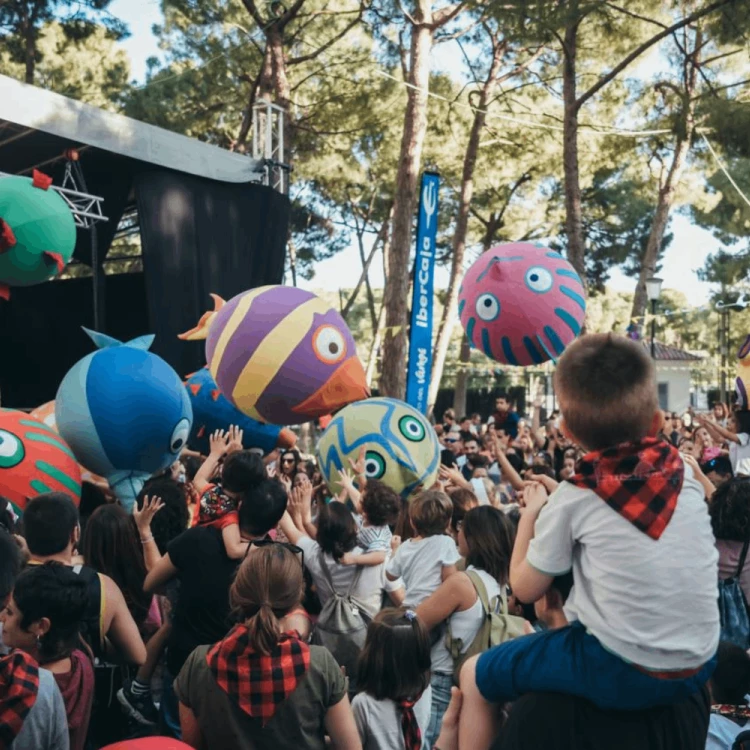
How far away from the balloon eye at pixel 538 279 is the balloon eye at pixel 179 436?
8.65 ft

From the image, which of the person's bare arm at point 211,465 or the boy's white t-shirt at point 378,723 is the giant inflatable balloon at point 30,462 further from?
the boy's white t-shirt at point 378,723

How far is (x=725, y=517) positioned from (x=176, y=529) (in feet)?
8.10

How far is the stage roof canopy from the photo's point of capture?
33.9 feet

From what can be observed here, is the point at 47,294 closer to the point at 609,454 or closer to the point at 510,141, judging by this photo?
the point at 510,141

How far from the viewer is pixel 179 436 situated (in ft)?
22.3

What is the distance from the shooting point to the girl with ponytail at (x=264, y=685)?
262 centimetres

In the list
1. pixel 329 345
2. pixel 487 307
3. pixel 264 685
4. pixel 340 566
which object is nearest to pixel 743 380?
pixel 487 307

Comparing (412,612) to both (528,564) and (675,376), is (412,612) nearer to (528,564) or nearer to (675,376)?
(528,564)

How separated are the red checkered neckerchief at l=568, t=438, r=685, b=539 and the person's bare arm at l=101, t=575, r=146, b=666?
5.82ft

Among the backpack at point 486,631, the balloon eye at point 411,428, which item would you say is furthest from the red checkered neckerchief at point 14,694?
the balloon eye at point 411,428

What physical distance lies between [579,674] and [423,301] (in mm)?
10199

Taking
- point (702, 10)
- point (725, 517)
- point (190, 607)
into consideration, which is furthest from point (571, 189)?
point (190, 607)

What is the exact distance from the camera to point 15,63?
19.0 meters

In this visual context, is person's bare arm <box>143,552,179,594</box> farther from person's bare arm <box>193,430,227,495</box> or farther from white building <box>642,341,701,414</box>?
white building <box>642,341,701,414</box>
